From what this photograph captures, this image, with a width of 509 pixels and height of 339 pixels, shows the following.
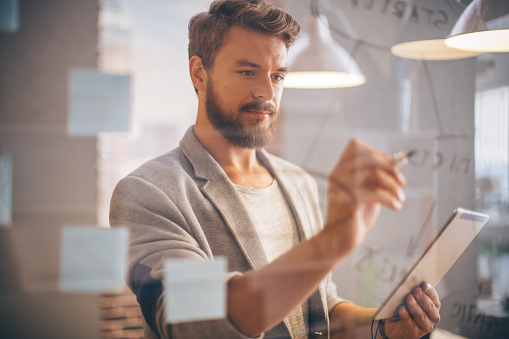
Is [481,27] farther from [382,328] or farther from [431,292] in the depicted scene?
[382,328]

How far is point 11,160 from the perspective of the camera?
0.67 metres

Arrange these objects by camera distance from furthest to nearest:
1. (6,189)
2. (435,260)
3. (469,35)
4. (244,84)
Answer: (469,35)
(435,260)
(244,84)
(6,189)

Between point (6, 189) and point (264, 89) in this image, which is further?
point (264, 89)

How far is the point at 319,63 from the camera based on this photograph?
856 mm

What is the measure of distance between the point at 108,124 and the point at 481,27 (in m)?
0.89

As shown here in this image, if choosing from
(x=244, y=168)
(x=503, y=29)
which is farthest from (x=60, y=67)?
(x=503, y=29)

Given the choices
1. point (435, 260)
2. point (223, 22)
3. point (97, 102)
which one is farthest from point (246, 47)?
point (435, 260)

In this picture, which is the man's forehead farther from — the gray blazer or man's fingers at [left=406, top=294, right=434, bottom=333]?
man's fingers at [left=406, top=294, right=434, bottom=333]

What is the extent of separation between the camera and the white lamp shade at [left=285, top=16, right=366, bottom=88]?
0.83 m

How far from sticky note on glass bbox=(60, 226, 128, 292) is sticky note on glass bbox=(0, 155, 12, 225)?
88 mm

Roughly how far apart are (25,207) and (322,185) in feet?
1.76

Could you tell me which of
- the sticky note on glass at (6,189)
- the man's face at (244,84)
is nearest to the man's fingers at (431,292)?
the man's face at (244,84)

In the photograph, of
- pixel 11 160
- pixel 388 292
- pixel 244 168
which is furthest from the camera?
pixel 388 292

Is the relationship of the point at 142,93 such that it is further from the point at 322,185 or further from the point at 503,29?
the point at 503,29
